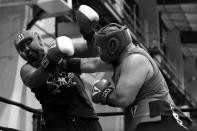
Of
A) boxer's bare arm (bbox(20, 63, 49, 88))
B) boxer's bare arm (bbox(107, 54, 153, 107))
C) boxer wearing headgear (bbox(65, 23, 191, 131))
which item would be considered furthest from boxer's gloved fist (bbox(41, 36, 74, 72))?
boxer's bare arm (bbox(107, 54, 153, 107))

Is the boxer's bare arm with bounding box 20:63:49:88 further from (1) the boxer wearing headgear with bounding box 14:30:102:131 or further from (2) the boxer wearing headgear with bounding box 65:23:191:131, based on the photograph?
(2) the boxer wearing headgear with bounding box 65:23:191:131

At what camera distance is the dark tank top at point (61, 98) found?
11.2ft

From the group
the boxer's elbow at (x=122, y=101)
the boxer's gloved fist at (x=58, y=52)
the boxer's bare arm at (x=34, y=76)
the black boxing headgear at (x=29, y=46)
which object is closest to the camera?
the boxer's elbow at (x=122, y=101)

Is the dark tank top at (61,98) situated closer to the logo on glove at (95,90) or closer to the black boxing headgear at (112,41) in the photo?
the logo on glove at (95,90)

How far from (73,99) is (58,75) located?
227 mm

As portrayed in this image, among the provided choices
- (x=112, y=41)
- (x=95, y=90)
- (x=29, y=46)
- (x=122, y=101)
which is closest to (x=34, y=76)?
(x=29, y=46)

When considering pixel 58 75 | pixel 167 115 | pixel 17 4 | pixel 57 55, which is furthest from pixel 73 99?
pixel 17 4

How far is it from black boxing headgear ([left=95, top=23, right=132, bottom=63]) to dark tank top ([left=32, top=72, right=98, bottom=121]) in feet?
2.30

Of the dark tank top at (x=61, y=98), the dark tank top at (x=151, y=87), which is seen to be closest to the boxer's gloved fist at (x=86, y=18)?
the dark tank top at (x=61, y=98)

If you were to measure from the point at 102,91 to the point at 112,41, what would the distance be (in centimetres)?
33

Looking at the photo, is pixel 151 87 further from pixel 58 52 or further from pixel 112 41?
pixel 58 52

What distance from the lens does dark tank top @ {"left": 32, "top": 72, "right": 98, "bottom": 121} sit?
340 cm

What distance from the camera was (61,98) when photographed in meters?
3.40

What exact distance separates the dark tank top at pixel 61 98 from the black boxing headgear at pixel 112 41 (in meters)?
0.70
